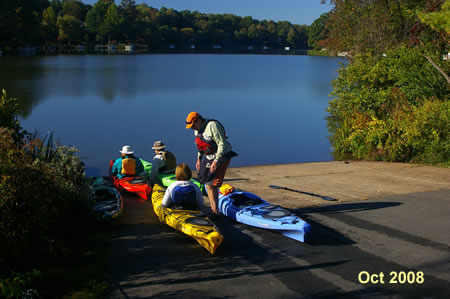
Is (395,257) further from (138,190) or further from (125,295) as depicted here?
(138,190)

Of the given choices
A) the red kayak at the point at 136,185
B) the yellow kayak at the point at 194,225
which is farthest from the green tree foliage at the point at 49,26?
the yellow kayak at the point at 194,225

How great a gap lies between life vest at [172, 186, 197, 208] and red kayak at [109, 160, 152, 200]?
2.47 m

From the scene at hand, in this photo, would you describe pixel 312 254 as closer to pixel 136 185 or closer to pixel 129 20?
pixel 136 185

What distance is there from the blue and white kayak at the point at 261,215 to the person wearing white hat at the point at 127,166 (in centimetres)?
297

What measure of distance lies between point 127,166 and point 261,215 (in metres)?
4.35

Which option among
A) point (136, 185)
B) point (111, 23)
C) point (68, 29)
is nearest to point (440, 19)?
point (136, 185)

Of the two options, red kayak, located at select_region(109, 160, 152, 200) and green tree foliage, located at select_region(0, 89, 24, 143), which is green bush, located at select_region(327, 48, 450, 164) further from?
green tree foliage, located at select_region(0, 89, 24, 143)

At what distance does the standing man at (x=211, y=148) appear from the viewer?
7812mm

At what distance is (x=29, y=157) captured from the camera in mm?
7035

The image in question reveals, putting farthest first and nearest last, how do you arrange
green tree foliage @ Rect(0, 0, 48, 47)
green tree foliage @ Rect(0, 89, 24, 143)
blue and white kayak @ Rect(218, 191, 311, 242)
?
green tree foliage @ Rect(0, 0, 48, 47) < green tree foliage @ Rect(0, 89, 24, 143) < blue and white kayak @ Rect(218, 191, 311, 242)

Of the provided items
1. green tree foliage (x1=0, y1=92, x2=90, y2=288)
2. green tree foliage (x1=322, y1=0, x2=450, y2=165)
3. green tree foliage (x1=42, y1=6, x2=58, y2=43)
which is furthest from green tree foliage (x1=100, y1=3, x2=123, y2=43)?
green tree foliage (x1=0, y1=92, x2=90, y2=288)

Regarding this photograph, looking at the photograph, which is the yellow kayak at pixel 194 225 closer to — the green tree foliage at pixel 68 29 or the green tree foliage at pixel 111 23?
the green tree foliage at pixel 68 29

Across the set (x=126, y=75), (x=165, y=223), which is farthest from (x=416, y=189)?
(x=126, y=75)

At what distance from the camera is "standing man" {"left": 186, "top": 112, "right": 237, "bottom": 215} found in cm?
781
